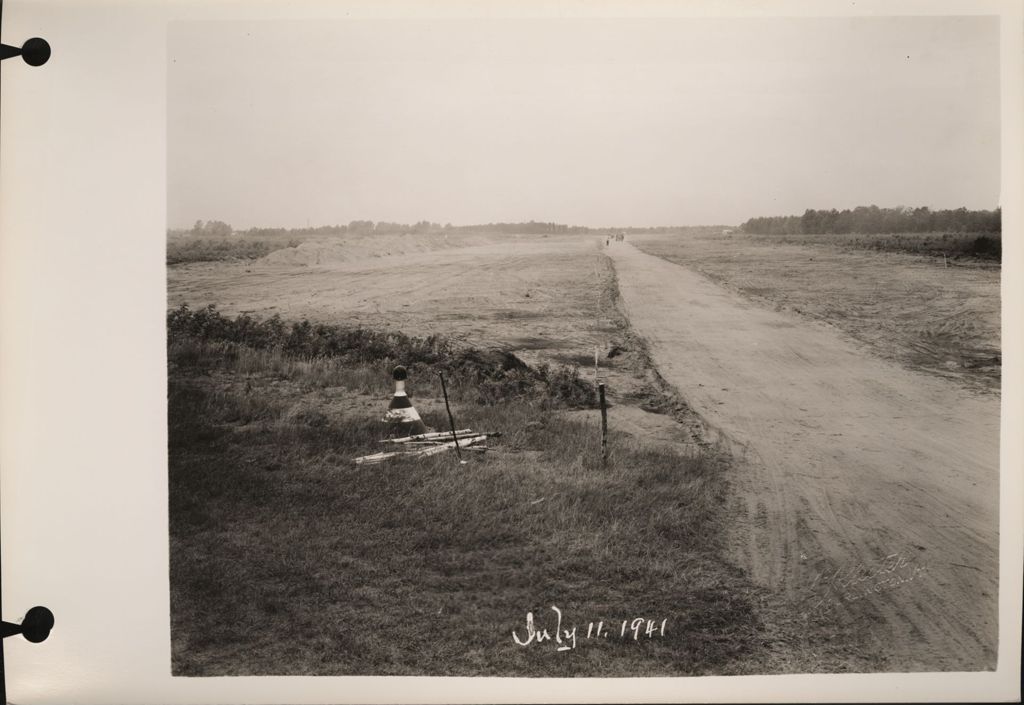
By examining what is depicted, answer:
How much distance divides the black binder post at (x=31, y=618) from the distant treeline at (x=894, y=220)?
156 inches

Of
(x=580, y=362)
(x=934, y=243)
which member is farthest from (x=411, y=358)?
(x=934, y=243)

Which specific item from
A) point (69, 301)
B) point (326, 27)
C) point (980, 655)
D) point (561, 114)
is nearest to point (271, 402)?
point (69, 301)

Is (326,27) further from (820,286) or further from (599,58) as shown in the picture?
(820,286)

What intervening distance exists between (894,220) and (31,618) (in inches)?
194

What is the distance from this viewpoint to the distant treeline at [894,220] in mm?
2938

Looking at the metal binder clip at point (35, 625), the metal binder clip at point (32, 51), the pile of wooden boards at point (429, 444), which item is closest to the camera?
the metal binder clip at point (32, 51)

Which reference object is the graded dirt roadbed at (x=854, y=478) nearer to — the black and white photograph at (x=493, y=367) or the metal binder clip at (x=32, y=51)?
the black and white photograph at (x=493, y=367)

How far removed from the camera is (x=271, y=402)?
3.11 meters

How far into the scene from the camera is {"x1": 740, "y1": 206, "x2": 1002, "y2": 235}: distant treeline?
294 cm

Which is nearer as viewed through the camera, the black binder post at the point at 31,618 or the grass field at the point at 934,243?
the black binder post at the point at 31,618

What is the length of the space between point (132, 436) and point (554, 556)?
229 cm

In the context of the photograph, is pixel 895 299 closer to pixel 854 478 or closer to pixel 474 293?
pixel 854 478

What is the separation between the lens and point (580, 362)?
3105 mm
